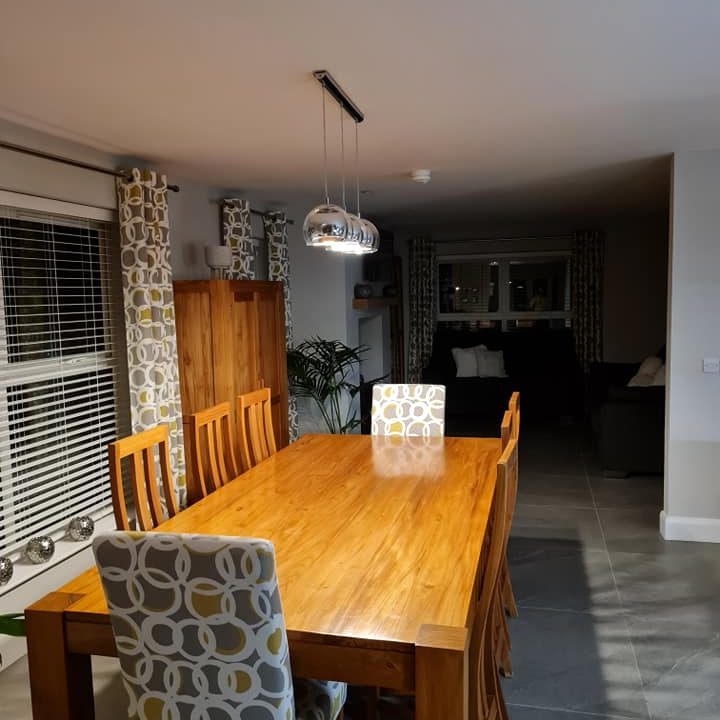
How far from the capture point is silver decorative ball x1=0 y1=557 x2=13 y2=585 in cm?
283

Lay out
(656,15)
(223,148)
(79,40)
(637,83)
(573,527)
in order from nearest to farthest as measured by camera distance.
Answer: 1. (656,15)
2. (79,40)
3. (637,83)
4. (223,148)
5. (573,527)

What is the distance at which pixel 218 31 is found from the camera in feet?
6.25

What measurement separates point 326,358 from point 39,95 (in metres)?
3.61

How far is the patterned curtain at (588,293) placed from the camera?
790cm

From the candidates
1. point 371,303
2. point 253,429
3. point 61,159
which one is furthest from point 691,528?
point 61,159

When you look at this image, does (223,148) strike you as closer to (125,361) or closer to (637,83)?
(125,361)

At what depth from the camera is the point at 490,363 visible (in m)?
7.88

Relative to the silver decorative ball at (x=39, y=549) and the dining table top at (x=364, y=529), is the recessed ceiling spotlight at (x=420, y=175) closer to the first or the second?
the dining table top at (x=364, y=529)

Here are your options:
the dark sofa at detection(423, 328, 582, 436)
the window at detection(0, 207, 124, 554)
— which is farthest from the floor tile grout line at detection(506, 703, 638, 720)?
the dark sofa at detection(423, 328, 582, 436)

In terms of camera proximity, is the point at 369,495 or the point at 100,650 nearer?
the point at 100,650

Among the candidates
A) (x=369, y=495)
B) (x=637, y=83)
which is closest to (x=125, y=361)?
(x=369, y=495)

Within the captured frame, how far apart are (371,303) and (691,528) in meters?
3.71

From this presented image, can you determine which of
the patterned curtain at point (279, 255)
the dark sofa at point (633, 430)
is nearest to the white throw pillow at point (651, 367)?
the dark sofa at point (633, 430)

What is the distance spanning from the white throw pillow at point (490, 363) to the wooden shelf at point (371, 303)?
1.21 m
